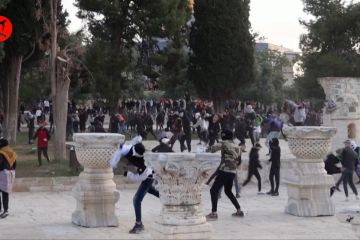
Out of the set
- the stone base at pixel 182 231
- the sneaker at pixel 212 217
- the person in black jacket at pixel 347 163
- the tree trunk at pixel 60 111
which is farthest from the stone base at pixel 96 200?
the tree trunk at pixel 60 111

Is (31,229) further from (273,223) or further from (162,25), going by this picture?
(162,25)

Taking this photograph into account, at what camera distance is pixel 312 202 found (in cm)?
1042

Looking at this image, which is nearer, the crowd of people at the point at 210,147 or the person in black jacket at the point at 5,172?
the crowd of people at the point at 210,147

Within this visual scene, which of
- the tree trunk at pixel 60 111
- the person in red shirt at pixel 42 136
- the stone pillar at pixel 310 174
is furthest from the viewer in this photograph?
the tree trunk at pixel 60 111

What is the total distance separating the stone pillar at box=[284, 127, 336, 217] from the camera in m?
10.3

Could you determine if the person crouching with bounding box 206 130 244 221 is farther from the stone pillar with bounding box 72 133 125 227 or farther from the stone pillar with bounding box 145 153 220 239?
the stone pillar with bounding box 145 153 220 239

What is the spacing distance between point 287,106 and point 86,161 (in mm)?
24483

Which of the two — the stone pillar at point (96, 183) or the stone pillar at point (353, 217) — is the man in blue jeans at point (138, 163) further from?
the stone pillar at point (353, 217)

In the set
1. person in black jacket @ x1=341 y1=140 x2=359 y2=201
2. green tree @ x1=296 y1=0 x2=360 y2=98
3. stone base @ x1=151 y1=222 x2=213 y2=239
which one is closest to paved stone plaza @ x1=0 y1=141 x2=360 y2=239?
person in black jacket @ x1=341 y1=140 x2=359 y2=201

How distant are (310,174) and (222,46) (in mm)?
22337

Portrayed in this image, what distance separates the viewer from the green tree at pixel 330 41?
3634cm

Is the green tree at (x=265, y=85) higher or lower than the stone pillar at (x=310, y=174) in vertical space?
higher

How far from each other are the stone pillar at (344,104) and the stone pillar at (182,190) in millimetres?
14102

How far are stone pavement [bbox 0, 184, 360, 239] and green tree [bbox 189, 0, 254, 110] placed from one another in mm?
19483
